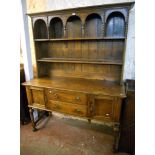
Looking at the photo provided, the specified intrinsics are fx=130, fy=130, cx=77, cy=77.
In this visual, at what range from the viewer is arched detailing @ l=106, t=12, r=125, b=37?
186 centimetres

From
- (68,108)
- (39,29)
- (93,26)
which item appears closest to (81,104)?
(68,108)

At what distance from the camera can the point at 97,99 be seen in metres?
1.70

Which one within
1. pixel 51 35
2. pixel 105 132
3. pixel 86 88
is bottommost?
pixel 105 132

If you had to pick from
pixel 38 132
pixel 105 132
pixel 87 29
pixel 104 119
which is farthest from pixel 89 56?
pixel 38 132

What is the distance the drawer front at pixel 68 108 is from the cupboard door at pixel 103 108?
0.50 feet

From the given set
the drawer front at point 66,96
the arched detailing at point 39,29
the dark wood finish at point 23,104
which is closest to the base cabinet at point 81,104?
the drawer front at point 66,96

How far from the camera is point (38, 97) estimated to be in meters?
2.07

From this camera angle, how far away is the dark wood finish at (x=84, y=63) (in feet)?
5.60

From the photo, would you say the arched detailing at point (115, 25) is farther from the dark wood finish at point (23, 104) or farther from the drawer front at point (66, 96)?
the dark wood finish at point (23, 104)

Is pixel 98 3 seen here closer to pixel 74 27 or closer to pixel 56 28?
pixel 74 27

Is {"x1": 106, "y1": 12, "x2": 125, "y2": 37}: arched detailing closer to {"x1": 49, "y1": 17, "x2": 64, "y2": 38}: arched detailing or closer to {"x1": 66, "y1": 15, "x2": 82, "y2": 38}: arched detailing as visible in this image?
{"x1": 66, "y1": 15, "x2": 82, "y2": 38}: arched detailing

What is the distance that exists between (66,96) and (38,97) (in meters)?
0.51

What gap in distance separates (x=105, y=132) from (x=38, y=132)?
1.17 meters
